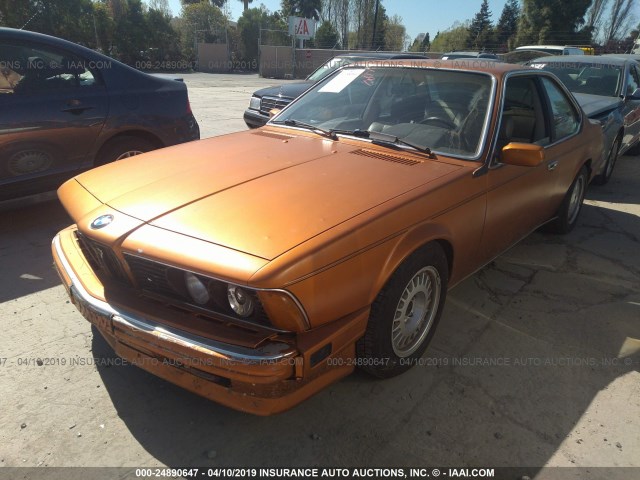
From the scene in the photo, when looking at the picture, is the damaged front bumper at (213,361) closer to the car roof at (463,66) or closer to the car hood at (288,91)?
the car roof at (463,66)

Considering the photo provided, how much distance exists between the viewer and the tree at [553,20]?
35.3 metres

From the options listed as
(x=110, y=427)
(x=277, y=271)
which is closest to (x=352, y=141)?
(x=277, y=271)

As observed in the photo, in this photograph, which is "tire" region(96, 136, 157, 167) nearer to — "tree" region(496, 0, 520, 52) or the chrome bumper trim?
the chrome bumper trim

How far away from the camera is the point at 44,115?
3.86 meters

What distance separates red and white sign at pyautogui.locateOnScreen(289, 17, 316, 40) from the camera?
96.4 feet

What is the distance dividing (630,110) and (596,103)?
1.07m

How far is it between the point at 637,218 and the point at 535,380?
3.47 meters

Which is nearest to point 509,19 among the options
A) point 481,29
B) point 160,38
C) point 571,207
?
point 481,29

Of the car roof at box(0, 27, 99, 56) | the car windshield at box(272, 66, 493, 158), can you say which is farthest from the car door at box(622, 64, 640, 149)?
the car roof at box(0, 27, 99, 56)

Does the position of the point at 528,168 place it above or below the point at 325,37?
below

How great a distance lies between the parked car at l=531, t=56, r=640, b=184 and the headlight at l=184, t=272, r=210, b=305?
5.30 metres

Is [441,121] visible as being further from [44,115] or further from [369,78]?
[44,115]

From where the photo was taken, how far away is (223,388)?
1830 mm

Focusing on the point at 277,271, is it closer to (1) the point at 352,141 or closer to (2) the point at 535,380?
(1) the point at 352,141
